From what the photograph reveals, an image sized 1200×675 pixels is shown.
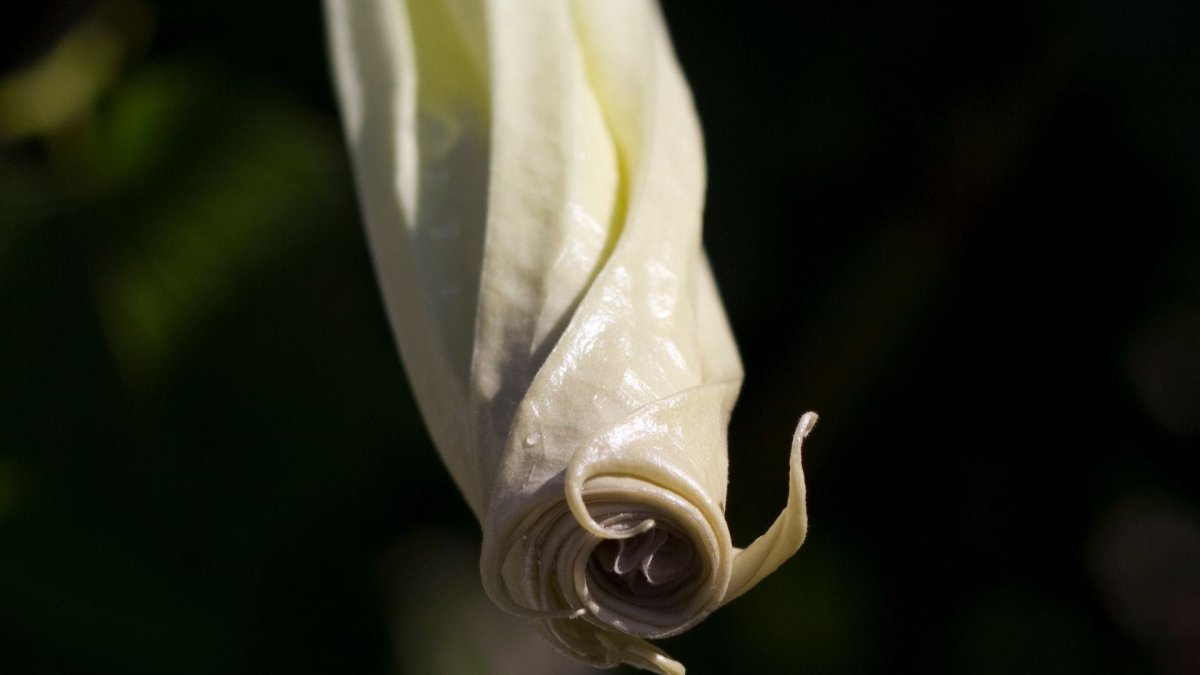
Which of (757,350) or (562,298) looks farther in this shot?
(757,350)

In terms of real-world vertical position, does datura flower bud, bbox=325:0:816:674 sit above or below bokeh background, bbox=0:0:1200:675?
above

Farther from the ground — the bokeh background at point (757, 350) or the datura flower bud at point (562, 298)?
the datura flower bud at point (562, 298)

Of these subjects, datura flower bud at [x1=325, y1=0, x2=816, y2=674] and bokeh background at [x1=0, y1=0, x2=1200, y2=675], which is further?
bokeh background at [x1=0, y1=0, x2=1200, y2=675]

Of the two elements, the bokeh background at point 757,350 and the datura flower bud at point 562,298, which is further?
the bokeh background at point 757,350

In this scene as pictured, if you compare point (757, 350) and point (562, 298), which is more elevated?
point (562, 298)

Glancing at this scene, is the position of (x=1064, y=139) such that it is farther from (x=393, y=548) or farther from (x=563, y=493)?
(x=563, y=493)
